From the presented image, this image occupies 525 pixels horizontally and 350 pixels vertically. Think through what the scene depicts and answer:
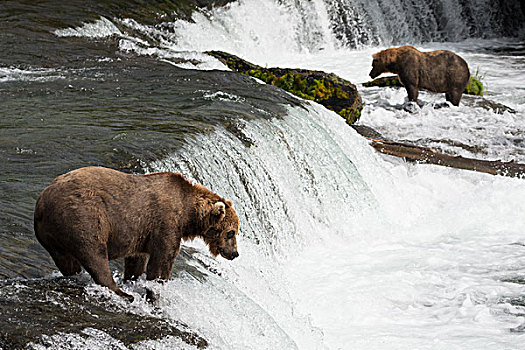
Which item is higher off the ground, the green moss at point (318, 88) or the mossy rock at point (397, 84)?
the green moss at point (318, 88)

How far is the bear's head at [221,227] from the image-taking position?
4074 millimetres

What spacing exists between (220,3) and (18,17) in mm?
6023

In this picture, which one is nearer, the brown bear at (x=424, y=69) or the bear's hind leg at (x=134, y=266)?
the bear's hind leg at (x=134, y=266)

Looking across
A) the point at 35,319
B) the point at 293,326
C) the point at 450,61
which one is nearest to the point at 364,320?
the point at 293,326

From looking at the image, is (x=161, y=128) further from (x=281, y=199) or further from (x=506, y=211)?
(x=506, y=211)

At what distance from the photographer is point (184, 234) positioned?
159 inches

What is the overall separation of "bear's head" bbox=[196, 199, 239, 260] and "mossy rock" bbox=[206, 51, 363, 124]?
292 inches

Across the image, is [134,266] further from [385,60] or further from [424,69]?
[424,69]

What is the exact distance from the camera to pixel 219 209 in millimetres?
4070

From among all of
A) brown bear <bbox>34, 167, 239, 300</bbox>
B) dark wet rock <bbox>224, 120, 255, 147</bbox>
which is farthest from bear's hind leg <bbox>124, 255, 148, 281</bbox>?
dark wet rock <bbox>224, 120, 255, 147</bbox>

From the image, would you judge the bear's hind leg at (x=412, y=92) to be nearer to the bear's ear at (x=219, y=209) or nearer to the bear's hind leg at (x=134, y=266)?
the bear's ear at (x=219, y=209)

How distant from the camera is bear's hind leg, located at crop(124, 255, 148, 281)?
155 inches

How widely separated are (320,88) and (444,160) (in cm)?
273

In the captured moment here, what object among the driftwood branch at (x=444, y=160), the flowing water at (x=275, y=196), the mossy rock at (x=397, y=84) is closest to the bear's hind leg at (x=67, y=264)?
the flowing water at (x=275, y=196)
